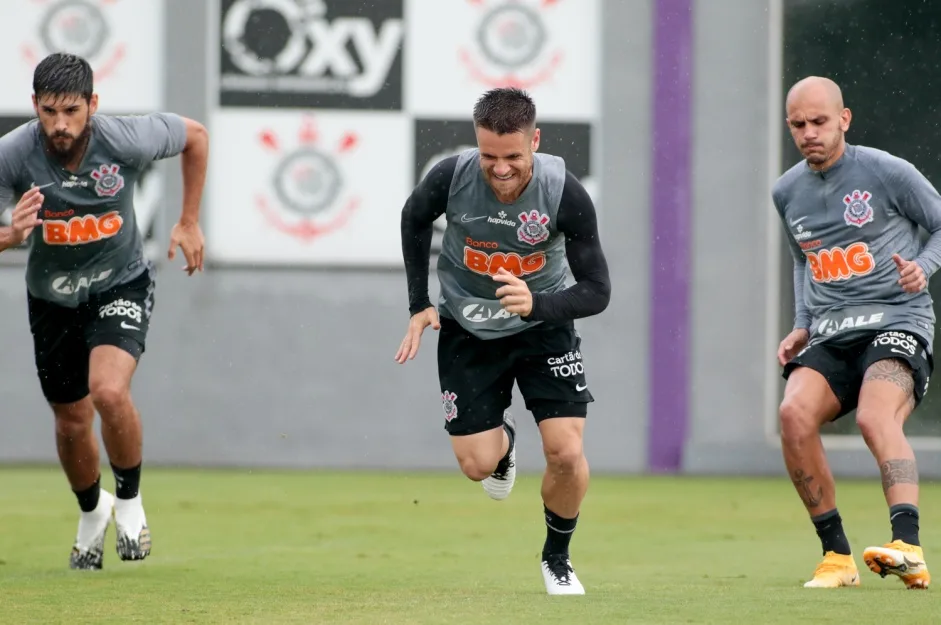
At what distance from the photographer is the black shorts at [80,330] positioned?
6734 mm

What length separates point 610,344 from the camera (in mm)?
12406

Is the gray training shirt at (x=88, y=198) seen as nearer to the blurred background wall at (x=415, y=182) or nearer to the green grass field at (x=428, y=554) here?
the green grass field at (x=428, y=554)

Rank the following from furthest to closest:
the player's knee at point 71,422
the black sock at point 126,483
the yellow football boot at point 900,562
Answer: the player's knee at point 71,422, the black sock at point 126,483, the yellow football boot at point 900,562

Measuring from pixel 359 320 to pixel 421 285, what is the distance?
247 inches

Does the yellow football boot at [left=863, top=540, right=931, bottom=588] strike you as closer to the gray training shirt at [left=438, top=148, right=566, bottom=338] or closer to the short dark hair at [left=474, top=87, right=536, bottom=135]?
the gray training shirt at [left=438, top=148, right=566, bottom=338]

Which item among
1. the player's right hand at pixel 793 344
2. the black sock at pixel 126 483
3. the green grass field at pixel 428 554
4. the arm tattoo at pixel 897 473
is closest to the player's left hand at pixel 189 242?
the black sock at pixel 126 483

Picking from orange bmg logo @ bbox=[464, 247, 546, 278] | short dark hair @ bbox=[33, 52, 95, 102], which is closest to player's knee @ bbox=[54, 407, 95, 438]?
short dark hair @ bbox=[33, 52, 95, 102]

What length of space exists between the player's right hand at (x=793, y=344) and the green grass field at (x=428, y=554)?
3.19ft

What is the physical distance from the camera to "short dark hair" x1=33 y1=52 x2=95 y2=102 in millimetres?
6230

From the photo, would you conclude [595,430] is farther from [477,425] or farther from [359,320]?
[477,425]

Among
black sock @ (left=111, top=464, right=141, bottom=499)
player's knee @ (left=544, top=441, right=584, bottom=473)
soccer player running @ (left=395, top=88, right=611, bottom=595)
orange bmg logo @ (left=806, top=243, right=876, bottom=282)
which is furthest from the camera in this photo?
black sock @ (left=111, top=464, right=141, bottom=499)

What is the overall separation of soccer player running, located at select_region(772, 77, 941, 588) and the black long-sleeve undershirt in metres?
1.04

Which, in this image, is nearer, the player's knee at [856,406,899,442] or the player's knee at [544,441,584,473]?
the player's knee at [544,441,584,473]

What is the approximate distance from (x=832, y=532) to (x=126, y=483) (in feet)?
10.0
